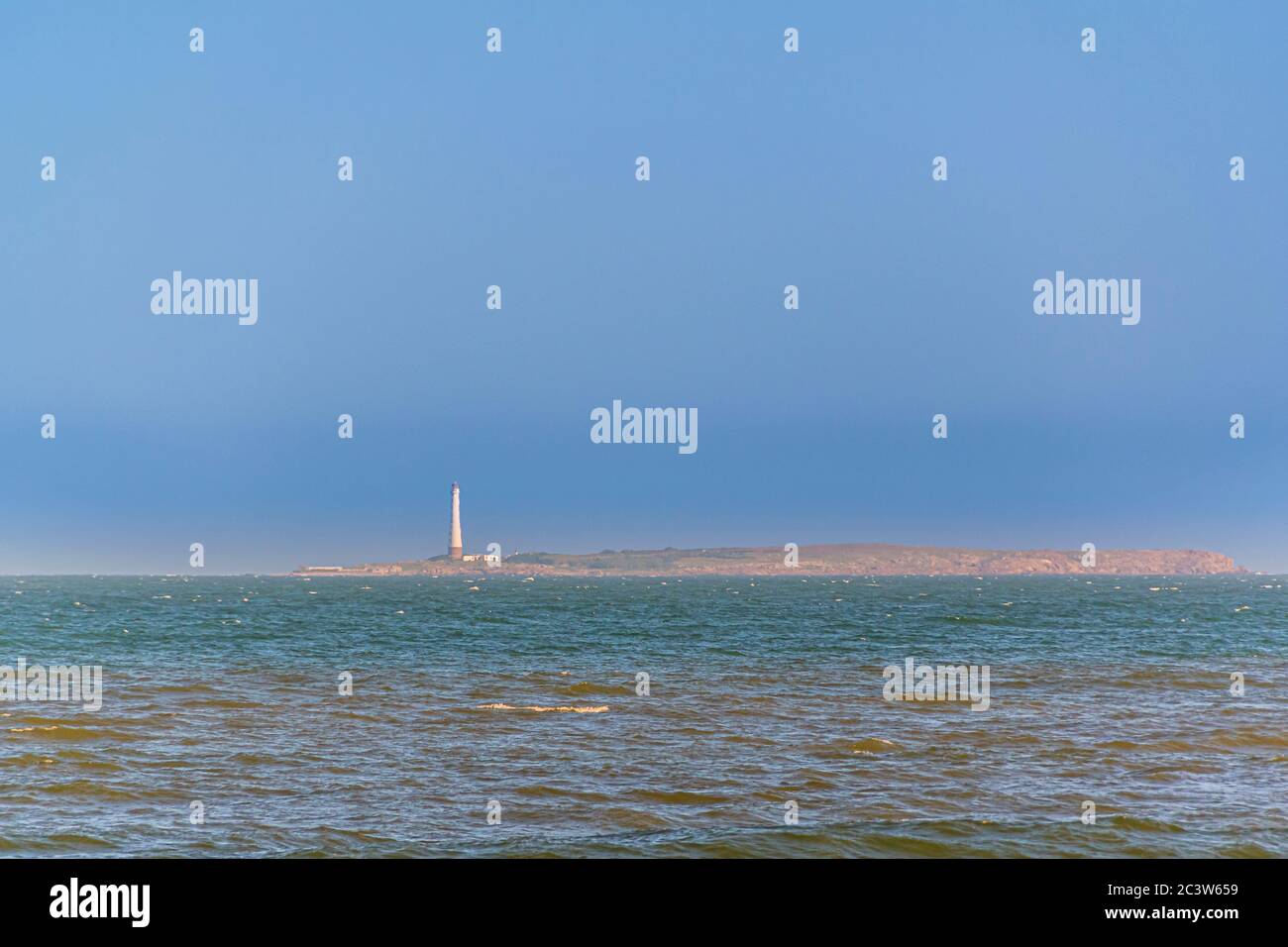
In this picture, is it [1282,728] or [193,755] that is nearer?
[193,755]

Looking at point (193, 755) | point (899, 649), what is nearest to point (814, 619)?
point (899, 649)

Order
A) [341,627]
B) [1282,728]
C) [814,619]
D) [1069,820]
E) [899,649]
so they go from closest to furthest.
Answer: [1069,820] → [1282,728] → [899,649] → [341,627] → [814,619]

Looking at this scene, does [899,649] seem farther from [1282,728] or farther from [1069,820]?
[1069,820]
